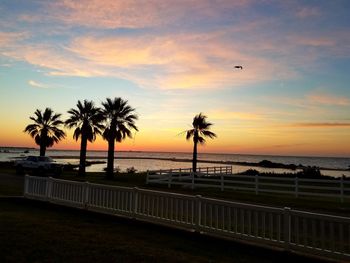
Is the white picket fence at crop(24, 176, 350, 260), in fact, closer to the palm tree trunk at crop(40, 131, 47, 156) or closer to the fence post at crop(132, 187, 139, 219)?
the fence post at crop(132, 187, 139, 219)

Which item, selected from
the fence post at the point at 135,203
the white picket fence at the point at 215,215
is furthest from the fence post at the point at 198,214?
the fence post at the point at 135,203

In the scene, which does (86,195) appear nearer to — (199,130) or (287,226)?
(287,226)

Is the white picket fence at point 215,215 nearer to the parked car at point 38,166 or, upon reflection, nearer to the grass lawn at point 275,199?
the grass lawn at point 275,199

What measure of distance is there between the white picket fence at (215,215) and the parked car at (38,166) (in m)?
22.4

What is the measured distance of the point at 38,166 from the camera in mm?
38906

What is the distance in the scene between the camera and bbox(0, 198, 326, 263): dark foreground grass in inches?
318

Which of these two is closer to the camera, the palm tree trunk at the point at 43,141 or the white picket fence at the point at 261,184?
the white picket fence at the point at 261,184

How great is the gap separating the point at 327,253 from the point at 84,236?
544 cm

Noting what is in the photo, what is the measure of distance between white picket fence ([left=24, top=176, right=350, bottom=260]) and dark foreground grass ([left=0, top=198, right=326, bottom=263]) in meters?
0.26

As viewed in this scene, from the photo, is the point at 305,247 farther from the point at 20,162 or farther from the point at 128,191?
the point at 20,162

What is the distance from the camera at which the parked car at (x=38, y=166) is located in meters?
38.6

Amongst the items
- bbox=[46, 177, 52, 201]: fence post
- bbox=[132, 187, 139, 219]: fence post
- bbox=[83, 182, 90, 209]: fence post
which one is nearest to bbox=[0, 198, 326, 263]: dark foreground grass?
bbox=[132, 187, 139, 219]: fence post

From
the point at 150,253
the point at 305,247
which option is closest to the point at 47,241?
the point at 150,253

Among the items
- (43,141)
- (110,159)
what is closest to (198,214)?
(110,159)
